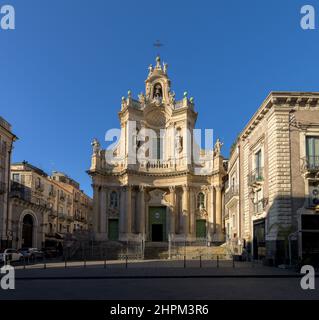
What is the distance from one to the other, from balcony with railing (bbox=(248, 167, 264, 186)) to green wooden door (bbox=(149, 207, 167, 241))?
63.3ft

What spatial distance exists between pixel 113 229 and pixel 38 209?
1224 cm

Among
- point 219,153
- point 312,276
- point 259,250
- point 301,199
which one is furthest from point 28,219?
point 312,276

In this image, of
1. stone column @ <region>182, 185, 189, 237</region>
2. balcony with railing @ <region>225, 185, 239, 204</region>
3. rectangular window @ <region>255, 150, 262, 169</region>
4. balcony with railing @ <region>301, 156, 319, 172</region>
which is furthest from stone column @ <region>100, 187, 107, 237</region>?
balcony with railing @ <region>301, 156, 319, 172</region>

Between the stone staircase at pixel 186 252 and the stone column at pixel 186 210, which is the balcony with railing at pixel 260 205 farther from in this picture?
the stone column at pixel 186 210

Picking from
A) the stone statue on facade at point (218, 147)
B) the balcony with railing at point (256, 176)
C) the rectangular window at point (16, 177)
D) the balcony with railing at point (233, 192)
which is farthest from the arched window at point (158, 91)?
the balcony with railing at point (256, 176)

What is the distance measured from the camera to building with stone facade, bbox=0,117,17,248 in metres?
46.3

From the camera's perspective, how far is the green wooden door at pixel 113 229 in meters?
50.3

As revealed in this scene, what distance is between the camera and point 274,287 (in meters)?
17.2

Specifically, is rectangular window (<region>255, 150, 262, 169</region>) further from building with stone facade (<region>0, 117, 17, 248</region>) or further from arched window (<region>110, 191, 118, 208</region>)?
building with stone facade (<region>0, 117, 17, 248</region>)

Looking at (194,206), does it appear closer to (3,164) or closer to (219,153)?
(219,153)

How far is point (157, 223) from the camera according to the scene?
51531 millimetres
